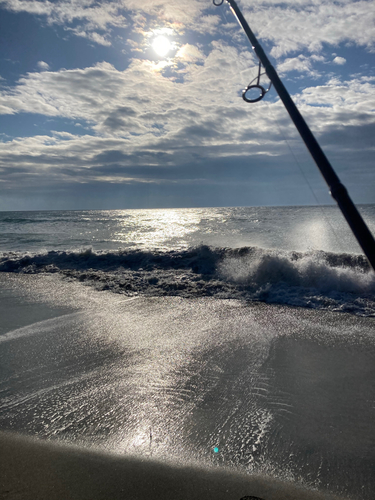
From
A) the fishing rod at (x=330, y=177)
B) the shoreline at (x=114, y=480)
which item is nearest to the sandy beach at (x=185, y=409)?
the shoreline at (x=114, y=480)

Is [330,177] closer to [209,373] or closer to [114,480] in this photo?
[114,480]

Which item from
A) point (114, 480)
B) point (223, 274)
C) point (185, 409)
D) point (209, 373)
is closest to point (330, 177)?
point (114, 480)

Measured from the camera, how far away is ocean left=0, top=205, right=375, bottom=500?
2.35m

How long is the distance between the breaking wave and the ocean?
0.07 meters

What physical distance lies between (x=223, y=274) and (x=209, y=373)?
541 centimetres

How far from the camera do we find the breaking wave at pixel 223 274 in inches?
270

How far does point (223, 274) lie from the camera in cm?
882

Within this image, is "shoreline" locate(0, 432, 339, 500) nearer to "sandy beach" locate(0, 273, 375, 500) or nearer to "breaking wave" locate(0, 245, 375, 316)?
"sandy beach" locate(0, 273, 375, 500)

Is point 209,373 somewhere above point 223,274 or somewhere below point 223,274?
below

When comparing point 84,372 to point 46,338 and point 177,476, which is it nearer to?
point 46,338

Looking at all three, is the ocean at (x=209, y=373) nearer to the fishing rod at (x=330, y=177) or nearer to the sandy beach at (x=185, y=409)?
the sandy beach at (x=185, y=409)

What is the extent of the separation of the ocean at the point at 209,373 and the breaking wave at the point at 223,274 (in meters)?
0.07

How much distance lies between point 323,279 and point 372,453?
5522mm

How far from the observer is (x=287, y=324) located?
5.16m
